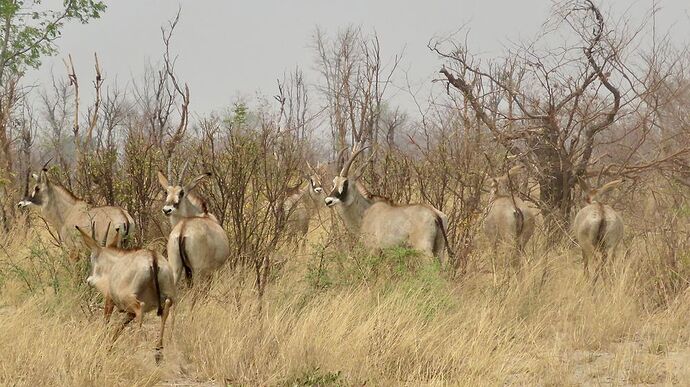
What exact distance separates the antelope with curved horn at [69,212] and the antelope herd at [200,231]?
1 cm

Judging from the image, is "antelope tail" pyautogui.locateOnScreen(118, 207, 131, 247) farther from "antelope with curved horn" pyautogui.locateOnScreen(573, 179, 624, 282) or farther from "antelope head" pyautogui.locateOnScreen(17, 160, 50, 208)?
"antelope with curved horn" pyautogui.locateOnScreen(573, 179, 624, 282)

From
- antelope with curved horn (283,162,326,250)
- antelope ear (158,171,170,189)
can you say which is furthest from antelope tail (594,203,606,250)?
antelope ear (158,171,170,189)

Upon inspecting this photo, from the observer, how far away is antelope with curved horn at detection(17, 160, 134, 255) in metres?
8.29

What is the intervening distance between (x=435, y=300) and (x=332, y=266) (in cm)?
186

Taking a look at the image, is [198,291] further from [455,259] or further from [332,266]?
[455,259]

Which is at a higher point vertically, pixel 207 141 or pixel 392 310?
pixel 207 141

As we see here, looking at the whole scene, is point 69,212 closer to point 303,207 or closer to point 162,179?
point 162,179

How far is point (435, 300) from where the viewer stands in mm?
6840

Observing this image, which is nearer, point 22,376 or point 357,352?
point 22,376

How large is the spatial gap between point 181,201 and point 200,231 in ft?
2.82

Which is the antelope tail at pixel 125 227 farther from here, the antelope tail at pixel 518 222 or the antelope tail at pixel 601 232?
the antelope tail at pixel 601 232

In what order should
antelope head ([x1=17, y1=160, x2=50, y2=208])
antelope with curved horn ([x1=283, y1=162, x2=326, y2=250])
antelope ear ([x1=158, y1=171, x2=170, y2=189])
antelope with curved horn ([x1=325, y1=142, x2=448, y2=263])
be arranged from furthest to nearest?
1. antelope with curved horn ([x1=283, y1=162, x2=326, y2=250])
2. antelope head ([x1=17, y1=160, x2=50, y2=208])
3. antelope ear ([x1=158, y1=171, x2=170, y2=189])
4. antelope with curved horn ([x1=325, y1=142, x2=448, y2=263])

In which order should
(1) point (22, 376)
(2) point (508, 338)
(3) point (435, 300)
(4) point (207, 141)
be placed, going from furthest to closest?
(4) point (207, 141), (3) point (435, 300), (2) point (508, 338), (1) point (22, 376)

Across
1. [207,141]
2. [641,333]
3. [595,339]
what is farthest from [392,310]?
[207,141]
